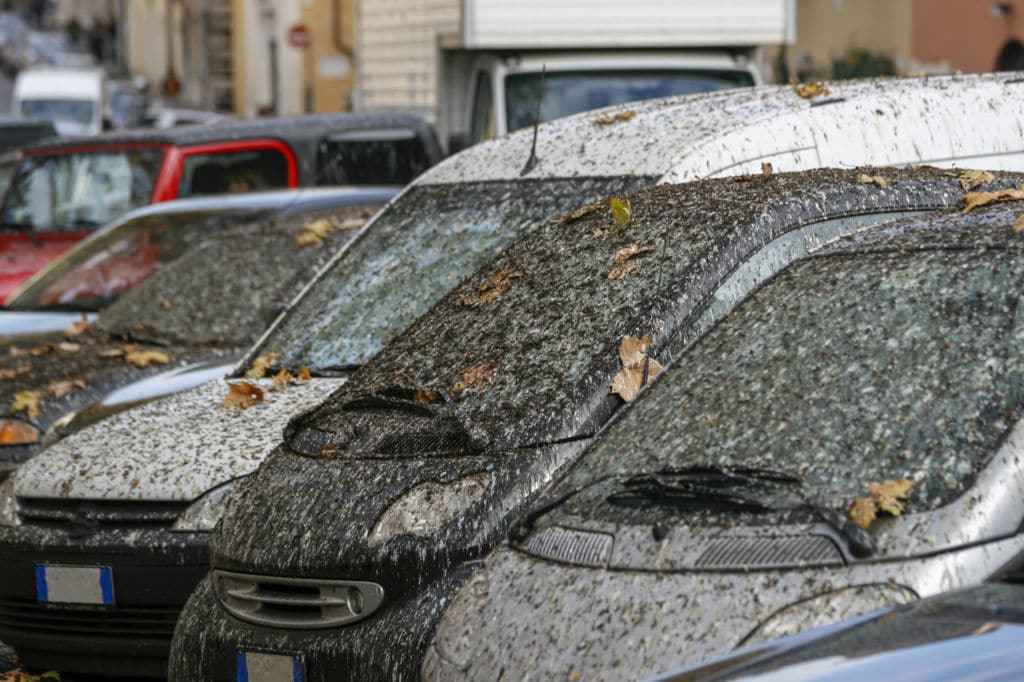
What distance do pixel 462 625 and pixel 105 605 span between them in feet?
7.91

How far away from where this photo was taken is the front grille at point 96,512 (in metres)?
5.79

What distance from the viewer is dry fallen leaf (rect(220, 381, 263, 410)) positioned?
19.8 feet

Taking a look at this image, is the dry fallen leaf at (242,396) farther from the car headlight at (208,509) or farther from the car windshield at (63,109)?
the car windshield at (63,109)

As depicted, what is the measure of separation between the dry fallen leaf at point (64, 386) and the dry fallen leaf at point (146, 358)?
0.78 feet

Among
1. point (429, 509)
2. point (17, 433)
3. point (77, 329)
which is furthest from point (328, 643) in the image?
point (77, 329)

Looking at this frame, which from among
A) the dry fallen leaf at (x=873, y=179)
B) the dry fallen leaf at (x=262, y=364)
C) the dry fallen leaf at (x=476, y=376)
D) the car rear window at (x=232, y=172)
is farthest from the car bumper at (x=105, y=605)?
the car rear window at (x=232, y=172)

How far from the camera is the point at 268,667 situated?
4.52m

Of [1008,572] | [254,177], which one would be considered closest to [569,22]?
[254,177]

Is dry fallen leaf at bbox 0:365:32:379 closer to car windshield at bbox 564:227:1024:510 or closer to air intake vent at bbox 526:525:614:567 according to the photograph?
car windshield at bbox 564:227:1024:510

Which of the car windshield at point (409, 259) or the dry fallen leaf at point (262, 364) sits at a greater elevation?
the car windshield at point (409, 259)

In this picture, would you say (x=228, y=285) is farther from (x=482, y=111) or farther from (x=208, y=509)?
(x=482, y=111)

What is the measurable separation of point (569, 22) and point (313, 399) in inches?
343

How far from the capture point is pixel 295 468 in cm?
483

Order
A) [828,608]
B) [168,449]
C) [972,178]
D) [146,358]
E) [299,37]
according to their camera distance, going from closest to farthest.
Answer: [828,608] → [972,178] → [168,449] → [146,358] → [299,37]
